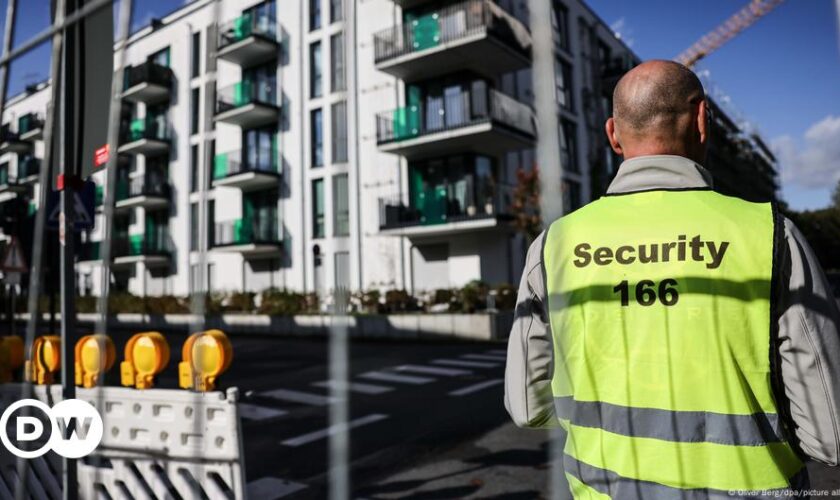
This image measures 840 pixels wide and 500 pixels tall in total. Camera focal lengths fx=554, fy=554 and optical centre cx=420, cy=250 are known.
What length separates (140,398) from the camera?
2.80 meters

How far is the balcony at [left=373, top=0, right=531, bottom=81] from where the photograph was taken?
15.3 meters

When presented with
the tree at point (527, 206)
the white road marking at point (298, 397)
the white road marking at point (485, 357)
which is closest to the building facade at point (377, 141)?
the tree at point (527, 206)

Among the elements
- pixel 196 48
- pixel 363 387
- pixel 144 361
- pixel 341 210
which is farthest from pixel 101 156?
pixel 196 48

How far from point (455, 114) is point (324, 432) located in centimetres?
1254

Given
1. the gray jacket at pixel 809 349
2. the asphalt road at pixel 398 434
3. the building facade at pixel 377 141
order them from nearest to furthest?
1. the gray jacket at pixel 809 349
2. the asphalt road at pixel 398 434
3. the building facade at pixel 377 141

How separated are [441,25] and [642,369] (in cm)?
1683

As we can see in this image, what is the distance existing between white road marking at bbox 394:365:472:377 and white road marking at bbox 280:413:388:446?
3.01 m

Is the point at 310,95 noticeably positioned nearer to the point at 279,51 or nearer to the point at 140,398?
the point at 279,51

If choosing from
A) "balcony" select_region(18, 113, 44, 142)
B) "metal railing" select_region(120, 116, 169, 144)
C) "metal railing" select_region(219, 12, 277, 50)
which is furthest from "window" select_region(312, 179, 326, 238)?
"balcony" select_region(18, 113, 44, 142)

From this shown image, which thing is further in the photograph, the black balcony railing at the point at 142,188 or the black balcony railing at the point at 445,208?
the black balcony railing at the point at 142,188

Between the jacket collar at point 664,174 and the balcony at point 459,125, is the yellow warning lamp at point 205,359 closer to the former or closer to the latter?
the jacket collar at point 664,174

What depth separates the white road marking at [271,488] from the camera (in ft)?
13.4

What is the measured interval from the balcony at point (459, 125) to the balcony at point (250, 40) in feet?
14.7

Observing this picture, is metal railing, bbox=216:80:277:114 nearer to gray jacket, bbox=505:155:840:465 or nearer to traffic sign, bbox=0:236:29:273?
traffic sign, bbox=0:236:29:273
